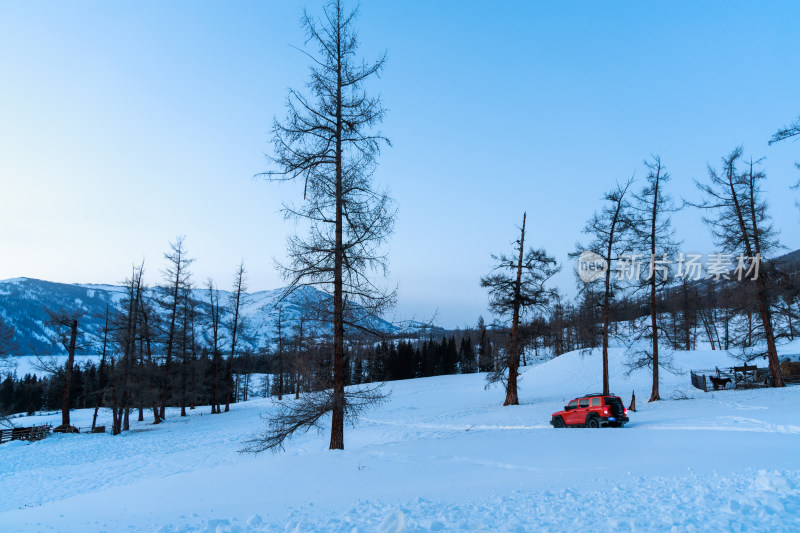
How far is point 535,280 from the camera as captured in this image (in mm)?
24422

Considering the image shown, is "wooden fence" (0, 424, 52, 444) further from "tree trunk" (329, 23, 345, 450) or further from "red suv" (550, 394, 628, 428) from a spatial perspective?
"red suv" (550, 394, 628, 428)

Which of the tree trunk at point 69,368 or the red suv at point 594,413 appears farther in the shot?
the tree trunk at point 69,368

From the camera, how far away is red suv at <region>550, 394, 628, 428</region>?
1630 centimetres

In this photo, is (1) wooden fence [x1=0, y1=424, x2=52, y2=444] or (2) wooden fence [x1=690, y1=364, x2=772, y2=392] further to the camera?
(2) wooden fence [x1=690, y1=364, x2=772, y2=392]

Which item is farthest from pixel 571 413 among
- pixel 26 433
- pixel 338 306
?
pixel 26 433

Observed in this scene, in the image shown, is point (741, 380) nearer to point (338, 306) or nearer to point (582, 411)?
point (582, 411)

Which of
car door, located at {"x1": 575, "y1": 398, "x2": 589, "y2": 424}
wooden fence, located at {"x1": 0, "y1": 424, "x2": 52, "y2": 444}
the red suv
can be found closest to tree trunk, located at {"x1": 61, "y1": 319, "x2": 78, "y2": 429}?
wooden fence, located at {"x1": 0, "y1": 424, "x2": 52, "y2": 444}

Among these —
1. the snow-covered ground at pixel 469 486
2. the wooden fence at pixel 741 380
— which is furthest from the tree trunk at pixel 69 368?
the wooden fence at pixel 741 380

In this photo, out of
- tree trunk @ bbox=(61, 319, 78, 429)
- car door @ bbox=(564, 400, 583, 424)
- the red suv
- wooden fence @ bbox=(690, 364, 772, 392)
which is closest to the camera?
the red suv

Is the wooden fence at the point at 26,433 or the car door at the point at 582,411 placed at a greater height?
the car door at the point at 582,411

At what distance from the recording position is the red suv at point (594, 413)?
642 inches

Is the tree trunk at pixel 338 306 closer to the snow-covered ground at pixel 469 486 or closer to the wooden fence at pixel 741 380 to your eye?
the snow-covered ground at pixel 469 486

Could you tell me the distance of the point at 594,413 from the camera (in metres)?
16.8

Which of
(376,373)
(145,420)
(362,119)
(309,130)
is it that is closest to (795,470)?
(376,373)
